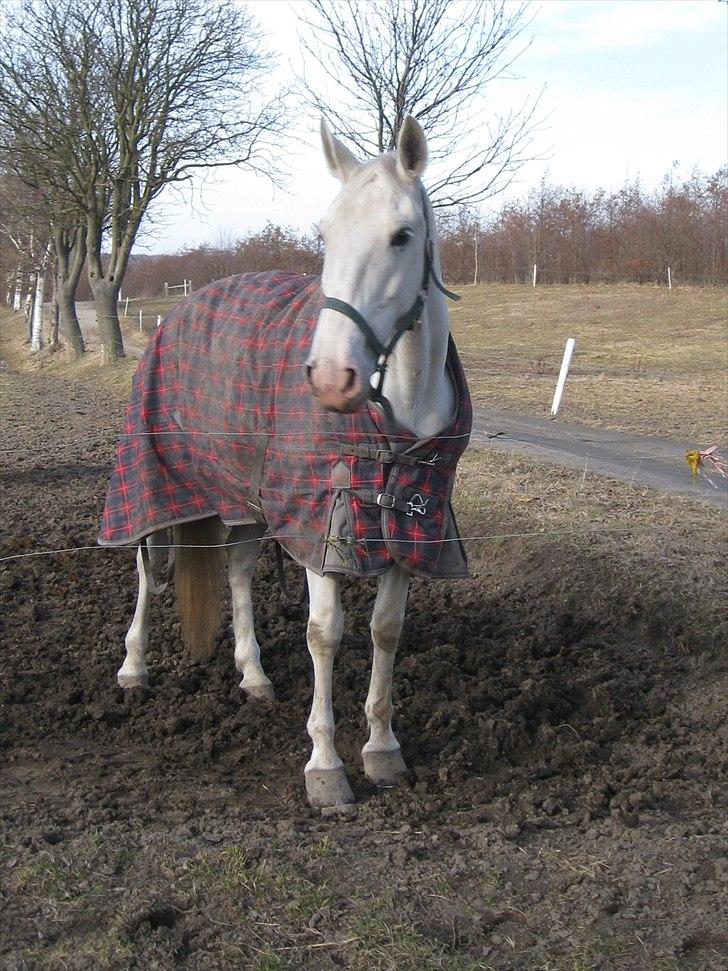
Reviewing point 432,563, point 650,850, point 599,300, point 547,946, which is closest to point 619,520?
point 432,563

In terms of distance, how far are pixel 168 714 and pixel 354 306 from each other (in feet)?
7.91

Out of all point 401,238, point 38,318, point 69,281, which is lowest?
point 38,318

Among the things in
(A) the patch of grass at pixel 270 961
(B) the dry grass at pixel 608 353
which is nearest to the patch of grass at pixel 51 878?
(A) the patch of grass at pixel 270 961

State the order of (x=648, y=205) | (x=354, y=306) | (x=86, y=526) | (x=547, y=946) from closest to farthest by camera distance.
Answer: (x=547, y=946) < (x=354, y=306) < (x=86, y=526) < (x=648, y=205)

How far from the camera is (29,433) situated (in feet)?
42.0

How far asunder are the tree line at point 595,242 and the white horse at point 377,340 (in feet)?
109

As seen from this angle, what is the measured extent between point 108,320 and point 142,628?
715 inches

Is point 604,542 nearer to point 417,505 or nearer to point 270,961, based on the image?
point 417,505

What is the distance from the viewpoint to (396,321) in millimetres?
3221

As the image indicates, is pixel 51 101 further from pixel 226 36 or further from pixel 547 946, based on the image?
pixel 547 946

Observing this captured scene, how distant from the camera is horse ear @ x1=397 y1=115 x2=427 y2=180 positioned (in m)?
3.22

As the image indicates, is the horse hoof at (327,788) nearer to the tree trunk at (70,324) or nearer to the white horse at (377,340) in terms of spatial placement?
the white horse at (377,340)

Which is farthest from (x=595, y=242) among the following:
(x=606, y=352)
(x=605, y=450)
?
(x=605, y=450)

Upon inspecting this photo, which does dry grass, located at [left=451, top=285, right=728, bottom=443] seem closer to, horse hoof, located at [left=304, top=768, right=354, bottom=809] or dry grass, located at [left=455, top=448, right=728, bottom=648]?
dry grass, located at [left=455, top=448, right=728, bottom=648]
